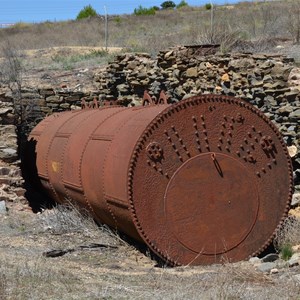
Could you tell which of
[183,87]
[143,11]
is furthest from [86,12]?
[183,87]

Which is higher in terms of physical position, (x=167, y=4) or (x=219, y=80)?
(x=167, y=4)

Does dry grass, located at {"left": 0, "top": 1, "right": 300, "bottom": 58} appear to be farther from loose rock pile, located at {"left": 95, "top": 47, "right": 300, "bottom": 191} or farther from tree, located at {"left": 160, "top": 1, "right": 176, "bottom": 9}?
loose rock pile, located at {"left": 95, "top": 47, "right": 300, "bottom": 191}

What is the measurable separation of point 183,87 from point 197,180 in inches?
240

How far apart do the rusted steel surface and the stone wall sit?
240 cm

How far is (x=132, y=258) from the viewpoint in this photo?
8.23 meters

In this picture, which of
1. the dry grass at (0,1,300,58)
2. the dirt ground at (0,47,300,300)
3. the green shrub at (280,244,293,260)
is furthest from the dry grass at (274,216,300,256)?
the dry grass at (0,1,300,58)

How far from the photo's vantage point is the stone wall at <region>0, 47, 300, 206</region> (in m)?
10.8

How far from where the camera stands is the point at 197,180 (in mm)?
7648

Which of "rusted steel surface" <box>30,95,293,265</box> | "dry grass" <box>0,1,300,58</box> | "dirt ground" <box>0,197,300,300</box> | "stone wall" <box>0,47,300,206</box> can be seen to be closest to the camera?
"dirt ground" <box>0,197,300,300</box>

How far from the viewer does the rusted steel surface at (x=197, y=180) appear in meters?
7.52

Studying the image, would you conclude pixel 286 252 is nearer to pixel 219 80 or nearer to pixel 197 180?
pixel 197 180

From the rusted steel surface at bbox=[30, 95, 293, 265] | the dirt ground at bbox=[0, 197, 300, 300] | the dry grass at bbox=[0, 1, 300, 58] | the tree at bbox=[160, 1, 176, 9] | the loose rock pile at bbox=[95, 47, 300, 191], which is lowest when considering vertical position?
the dirt ground at bbox=[0, 197, 300, 300]

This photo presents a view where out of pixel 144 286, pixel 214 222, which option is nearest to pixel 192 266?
pixel 214 222

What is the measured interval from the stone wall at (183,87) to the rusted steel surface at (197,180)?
240 centimetres
